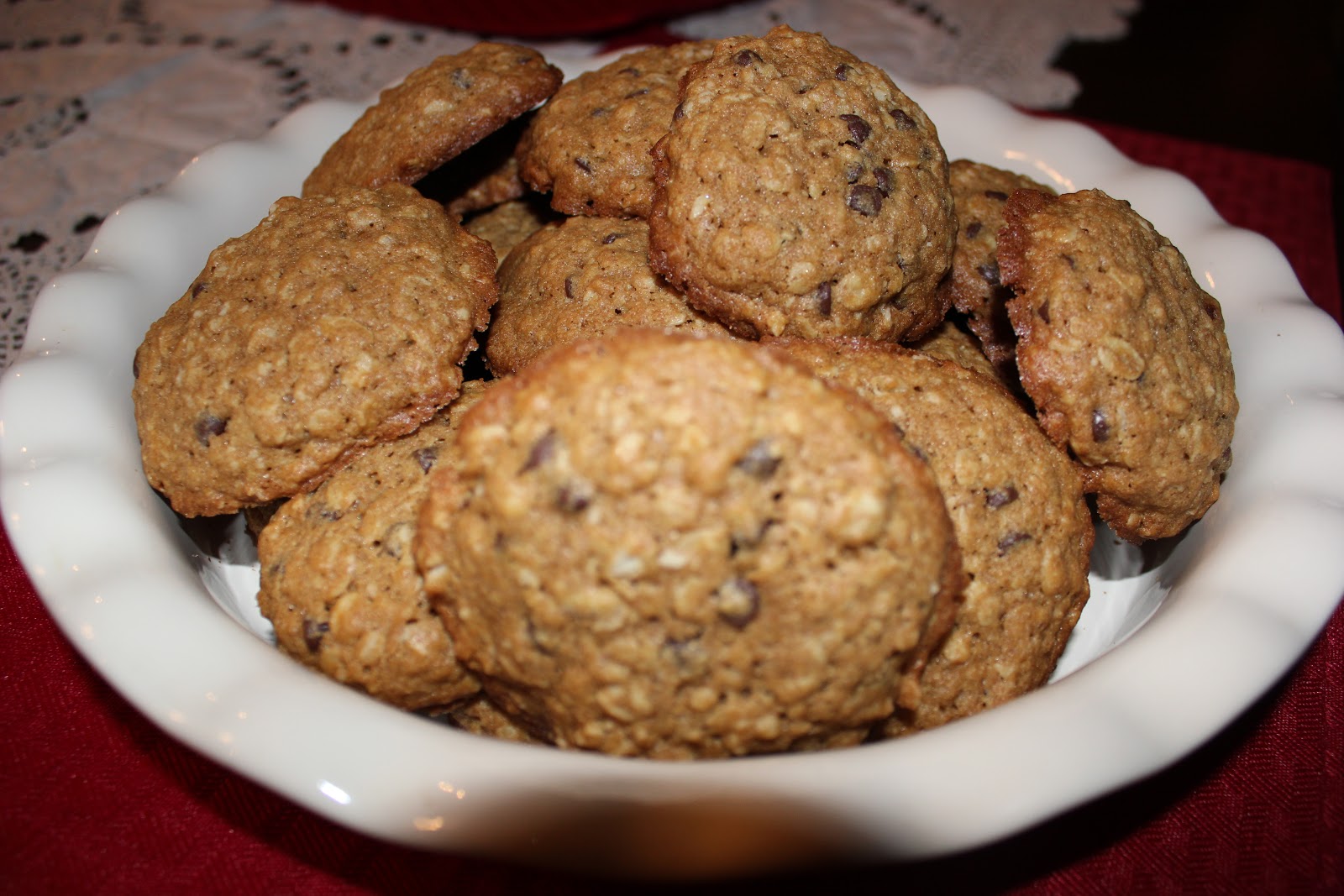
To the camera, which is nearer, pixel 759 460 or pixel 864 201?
pixel 759 460

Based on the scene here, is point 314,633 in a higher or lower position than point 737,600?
lower

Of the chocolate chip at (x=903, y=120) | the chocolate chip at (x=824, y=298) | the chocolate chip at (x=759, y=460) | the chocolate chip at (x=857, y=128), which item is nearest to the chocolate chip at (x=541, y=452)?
the chocolate chip at (x=759, y=460)

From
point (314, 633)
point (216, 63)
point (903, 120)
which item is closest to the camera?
point (314, 633)

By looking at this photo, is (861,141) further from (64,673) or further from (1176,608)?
(64,673)

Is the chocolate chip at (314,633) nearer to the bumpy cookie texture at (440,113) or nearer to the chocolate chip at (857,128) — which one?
the bumpy cookie texture at (440,113)

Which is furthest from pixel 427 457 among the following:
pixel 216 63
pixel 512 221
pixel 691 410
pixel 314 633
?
pixel 216 63

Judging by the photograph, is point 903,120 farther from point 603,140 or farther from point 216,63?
point 216,63

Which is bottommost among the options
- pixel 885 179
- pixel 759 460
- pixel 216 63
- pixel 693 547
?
pixel 216 63
